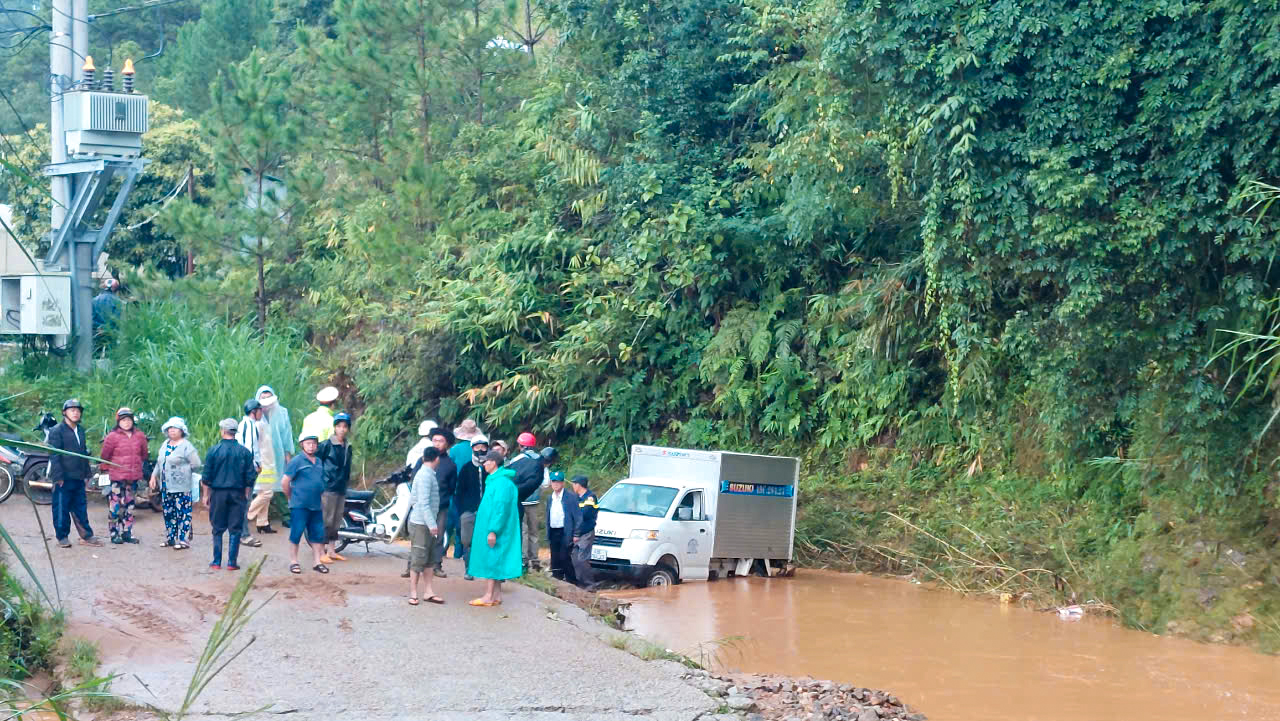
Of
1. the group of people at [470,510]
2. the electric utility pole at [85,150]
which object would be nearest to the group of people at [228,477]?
the group of people at [470,510]

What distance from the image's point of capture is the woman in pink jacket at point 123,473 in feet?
42.5

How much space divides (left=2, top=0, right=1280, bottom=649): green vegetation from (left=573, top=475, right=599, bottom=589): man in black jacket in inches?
186

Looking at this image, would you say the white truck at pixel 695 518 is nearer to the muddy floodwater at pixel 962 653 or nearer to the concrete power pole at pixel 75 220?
the muddy floodwater at pixel 962 653

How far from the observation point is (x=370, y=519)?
13852 mm

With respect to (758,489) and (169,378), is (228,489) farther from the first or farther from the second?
(758,489)

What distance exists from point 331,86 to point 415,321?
5804 mm

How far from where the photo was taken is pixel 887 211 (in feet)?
61.2

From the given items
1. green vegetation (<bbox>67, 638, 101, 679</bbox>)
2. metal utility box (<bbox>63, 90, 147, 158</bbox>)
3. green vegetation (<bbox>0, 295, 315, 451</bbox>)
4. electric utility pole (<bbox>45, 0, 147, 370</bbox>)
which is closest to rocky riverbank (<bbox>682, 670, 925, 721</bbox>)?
green vegetation (<bbox>67, 638, 101, 679</bbox>)

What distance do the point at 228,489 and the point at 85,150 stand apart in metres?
7.33

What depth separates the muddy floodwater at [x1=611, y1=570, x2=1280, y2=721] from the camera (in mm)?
10461

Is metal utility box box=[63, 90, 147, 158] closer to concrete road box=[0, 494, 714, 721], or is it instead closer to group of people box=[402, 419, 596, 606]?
concrete road box=[0, 494, 714, 721]

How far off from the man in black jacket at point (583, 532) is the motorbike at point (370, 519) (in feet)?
7.46

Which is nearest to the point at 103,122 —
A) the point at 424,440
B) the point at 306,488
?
the point at 424,440

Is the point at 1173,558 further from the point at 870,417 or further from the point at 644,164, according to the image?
the point at 644,164
